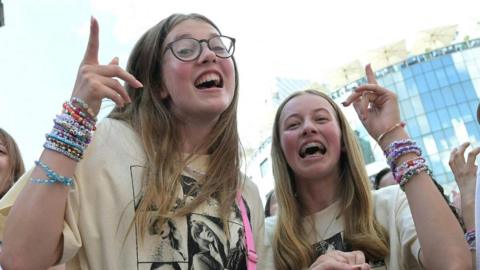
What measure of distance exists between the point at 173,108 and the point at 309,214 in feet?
3.90

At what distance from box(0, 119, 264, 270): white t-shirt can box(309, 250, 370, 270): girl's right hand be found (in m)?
0.37

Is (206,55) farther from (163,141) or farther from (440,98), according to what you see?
(440,98)

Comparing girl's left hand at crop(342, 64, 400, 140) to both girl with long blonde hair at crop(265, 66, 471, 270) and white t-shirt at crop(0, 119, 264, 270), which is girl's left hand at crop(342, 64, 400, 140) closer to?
girl with long blonde hair at crop(265, 66, 471, 270)

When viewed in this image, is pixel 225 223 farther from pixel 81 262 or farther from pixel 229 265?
pixel 81 262

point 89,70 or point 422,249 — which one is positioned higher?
point 89,70

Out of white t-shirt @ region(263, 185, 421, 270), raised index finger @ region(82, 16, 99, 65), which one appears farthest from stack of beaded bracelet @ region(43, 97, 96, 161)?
white t-shirt @ region(263, 185, 421, 270)

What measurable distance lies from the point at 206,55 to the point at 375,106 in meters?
1.07

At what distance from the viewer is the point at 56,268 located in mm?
1678

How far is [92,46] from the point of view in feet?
5.60

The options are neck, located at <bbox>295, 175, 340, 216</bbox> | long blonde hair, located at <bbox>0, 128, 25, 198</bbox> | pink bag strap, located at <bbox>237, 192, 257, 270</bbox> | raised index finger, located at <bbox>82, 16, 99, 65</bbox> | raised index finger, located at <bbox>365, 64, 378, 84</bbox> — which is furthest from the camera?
long blonde hair, located at <bbox>0, 128, 25, 198</bbox>

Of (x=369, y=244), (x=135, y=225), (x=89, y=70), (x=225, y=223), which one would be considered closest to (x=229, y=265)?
(x=225, y=223)

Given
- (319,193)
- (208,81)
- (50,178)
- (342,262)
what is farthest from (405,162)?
(50,178)

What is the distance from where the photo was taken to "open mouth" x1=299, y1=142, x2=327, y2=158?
2922 mm

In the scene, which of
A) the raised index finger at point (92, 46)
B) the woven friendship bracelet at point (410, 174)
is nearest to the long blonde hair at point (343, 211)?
the woven friendship bracelet at point (410, 174)
